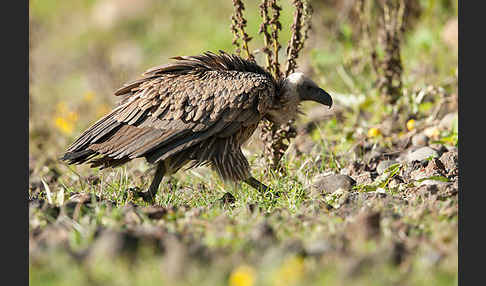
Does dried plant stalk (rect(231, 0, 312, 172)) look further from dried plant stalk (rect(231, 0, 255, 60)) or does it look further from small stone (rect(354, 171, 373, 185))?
small stone (rect(354, 171, 373, 185))

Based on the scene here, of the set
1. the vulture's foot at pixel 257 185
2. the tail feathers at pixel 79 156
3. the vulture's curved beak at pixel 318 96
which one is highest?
the vulture's curved beak at pixel 318 96

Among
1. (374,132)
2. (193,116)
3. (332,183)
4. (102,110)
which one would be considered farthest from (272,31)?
(102,110)

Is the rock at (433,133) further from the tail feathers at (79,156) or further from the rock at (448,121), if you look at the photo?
the tail feathers at (79,156)

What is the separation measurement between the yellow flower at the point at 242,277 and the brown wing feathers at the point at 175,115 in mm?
2319

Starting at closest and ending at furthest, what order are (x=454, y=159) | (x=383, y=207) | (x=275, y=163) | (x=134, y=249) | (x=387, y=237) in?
(x=134, y=249) → (x=387, y=237) → (x=383, y=207) → (x=454, y=159) → (x=275, y=163)

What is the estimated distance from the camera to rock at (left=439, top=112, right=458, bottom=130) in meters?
7.01

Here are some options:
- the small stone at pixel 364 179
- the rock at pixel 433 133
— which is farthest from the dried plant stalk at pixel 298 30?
the rock at pixel 433 133

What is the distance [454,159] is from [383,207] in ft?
5.20

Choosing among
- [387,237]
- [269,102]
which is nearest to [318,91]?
[269,102]

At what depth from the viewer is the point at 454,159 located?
18.7 ft

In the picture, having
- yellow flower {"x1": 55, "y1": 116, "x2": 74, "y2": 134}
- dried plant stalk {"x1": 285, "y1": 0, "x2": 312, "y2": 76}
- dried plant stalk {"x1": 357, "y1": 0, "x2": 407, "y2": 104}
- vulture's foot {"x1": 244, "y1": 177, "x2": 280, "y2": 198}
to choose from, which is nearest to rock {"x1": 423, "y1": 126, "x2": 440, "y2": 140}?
dried plant stalk {"x1": 357, "y1": 0, "x2": 407, "y2": 104}

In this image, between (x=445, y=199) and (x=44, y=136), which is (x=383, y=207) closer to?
(x=445, y=199)

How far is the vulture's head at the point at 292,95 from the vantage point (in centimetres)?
571

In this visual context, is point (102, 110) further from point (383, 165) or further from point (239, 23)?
point (383, 165)
